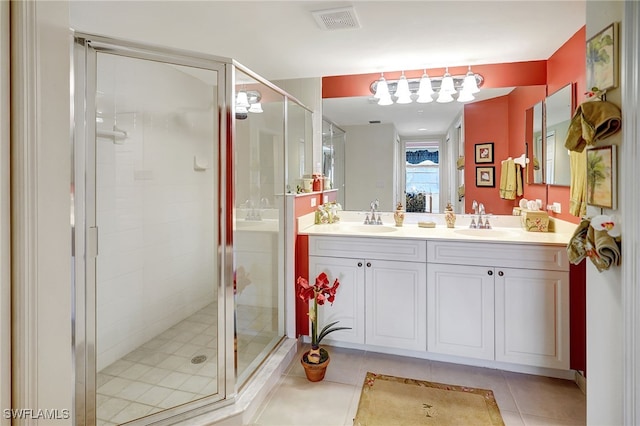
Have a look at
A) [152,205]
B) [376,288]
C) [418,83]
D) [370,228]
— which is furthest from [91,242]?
[418,83]

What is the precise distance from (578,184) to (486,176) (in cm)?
86

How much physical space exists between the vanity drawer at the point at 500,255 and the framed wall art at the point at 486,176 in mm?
741

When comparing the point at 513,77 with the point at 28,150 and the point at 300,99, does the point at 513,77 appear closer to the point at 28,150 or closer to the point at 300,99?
the point at 300,99

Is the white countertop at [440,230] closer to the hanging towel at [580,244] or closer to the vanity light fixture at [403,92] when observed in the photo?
the hanging towel at [580,244]

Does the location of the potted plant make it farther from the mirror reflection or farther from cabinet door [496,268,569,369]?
the mirror reflection

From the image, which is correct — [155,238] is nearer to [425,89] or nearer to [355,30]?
[355,30]

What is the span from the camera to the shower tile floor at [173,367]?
1.80 metres

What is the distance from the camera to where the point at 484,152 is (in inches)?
110

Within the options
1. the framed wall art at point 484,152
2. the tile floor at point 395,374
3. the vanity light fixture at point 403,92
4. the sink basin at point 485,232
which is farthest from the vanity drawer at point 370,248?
the vanity light fixture at point 403,92

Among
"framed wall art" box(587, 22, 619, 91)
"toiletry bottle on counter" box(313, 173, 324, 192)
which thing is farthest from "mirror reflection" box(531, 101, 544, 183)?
"toiletry bottle on counter" box(313, 173, 324, 192)

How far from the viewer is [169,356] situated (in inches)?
87.9

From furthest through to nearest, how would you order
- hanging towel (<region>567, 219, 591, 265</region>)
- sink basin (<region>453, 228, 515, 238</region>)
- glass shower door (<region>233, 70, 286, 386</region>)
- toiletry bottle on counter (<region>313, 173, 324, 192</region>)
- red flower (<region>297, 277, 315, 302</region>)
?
toiletry bottle on counter (<region>313, 173, 324, 192</region>) < sink basin (<region>453, 228, 515, 238</region>) < red flower (<region>297, 277, 315, 302</region>) < glass shower door (<region>233, 70, 286, 386</region>) < hanging towel (<region>567, 219, 591, 265</region>)

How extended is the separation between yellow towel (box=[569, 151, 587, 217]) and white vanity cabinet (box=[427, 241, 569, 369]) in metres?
0.29

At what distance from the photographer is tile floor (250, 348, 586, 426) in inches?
73.9
